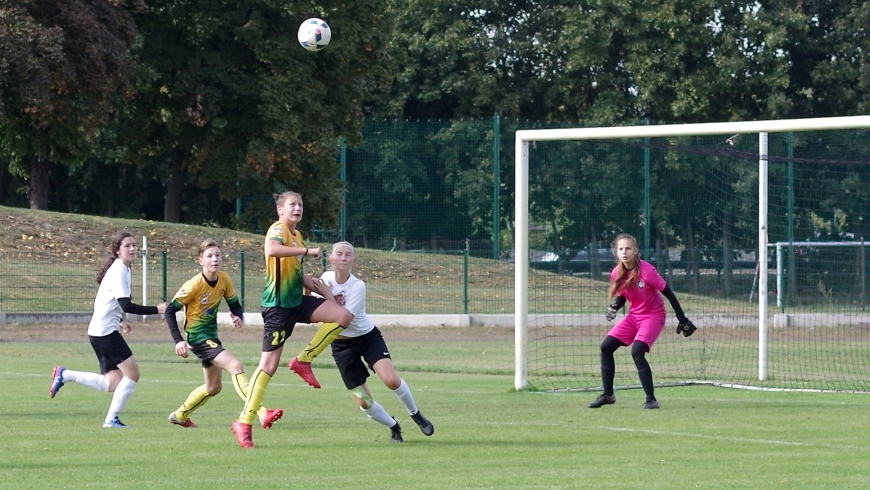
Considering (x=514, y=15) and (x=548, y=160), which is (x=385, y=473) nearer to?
(x=548, y=160)

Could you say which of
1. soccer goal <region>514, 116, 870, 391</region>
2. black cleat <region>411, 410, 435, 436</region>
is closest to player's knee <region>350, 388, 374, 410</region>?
black cleat <region>411, 410, 435, 436</region>

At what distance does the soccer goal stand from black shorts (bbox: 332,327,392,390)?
294 inches

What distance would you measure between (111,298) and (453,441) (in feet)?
10.4

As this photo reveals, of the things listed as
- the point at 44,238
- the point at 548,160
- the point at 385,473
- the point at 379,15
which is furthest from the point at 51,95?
the point at 385,473

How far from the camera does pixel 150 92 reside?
35.2m

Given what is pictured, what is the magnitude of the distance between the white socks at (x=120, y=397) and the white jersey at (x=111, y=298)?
18.3 inches

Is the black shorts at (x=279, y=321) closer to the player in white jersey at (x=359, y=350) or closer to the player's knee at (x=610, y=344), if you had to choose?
the player in white jersey at (x=359, y=350)

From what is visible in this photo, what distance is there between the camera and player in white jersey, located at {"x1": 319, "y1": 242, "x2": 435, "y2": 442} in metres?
9.59

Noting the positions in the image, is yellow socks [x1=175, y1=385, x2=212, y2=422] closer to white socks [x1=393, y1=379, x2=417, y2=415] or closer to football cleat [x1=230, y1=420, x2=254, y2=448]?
football cleat [x1=230, y1=420, x2=254, y2=448]

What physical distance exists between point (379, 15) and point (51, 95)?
9.59m

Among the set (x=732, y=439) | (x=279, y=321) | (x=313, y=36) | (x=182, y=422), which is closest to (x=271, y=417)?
(x=279, y=321)

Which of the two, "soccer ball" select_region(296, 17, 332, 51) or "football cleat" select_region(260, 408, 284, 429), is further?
"soccer ball" select_region(296, 17, 332, 51)

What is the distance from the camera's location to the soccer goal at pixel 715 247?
66.1ft

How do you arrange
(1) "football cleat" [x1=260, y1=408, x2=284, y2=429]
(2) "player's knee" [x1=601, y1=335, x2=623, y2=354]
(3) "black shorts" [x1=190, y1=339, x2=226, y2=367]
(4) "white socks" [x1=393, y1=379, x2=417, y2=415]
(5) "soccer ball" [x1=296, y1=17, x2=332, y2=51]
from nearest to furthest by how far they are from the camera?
(1) "football cleat" [x1=260, y1=408, x2=284, y2=429]
(4) "white socks" [x1=393, y1=379, x2=417, y2=415]
(3) "black shorts" [x1=190, y1=339, x2=226, y2=367]
(2) "player's knee" [x1=601, y1=335, x2=623, y2=354]
(5) "soccer ball" [x1=296, y1=17, x2=332, y2=51]
